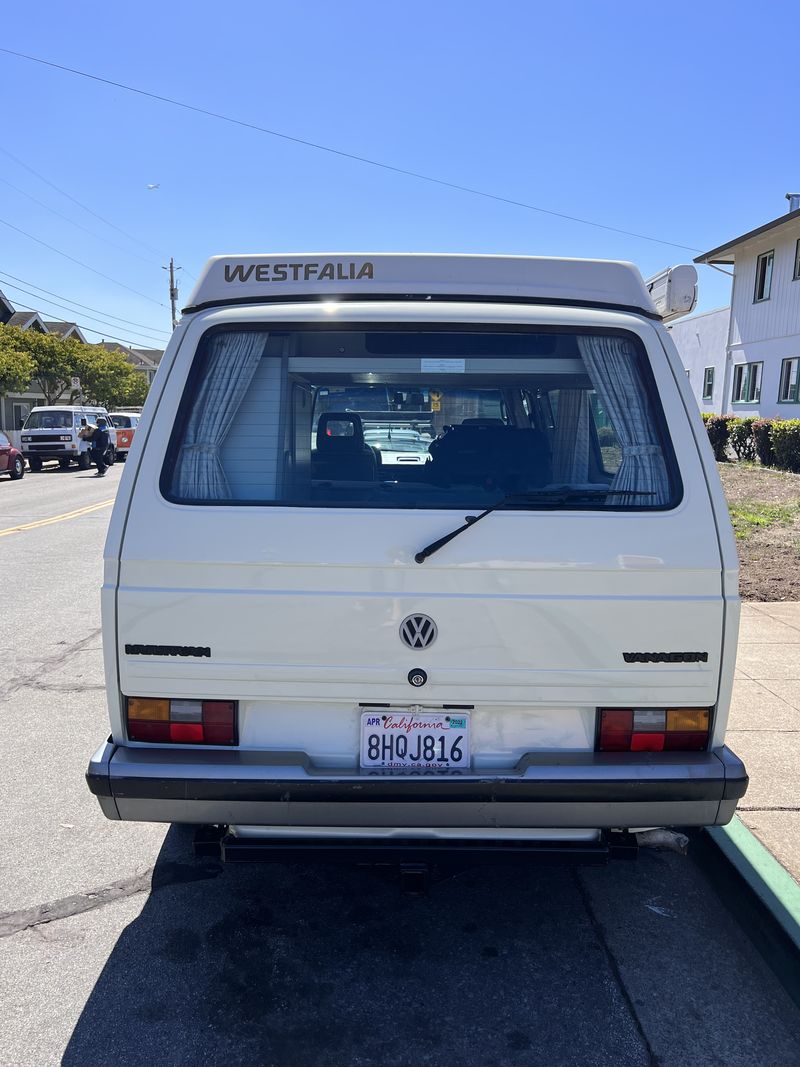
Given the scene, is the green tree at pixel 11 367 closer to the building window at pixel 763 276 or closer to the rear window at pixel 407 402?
the building window at pixel 763 276

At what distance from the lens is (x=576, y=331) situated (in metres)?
2.83

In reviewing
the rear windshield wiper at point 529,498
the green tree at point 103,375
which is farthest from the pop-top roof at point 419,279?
the green tree at point 103,375

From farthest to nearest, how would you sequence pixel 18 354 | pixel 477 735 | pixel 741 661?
pixel 18 354, pixel 741 661, pixel 477 735

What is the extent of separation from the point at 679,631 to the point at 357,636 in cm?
103

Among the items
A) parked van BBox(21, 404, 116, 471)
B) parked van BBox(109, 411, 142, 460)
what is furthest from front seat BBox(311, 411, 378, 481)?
parked van BBox(109, 411, 142, 460)

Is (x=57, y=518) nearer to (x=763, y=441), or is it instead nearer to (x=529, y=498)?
(x=529, y=498)

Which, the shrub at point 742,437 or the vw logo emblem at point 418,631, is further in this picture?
the shrub at point 742,437

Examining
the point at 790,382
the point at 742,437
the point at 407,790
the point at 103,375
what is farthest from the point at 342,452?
the point at 103,375

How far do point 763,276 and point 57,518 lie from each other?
21019 mm

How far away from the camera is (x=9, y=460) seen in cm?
2444

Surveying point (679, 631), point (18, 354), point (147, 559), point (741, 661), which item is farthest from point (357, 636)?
point (18, 354)

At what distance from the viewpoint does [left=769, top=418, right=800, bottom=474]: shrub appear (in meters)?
18.5

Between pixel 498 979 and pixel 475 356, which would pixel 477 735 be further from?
pixel 475 356

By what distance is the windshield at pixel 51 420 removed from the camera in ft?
92.8
